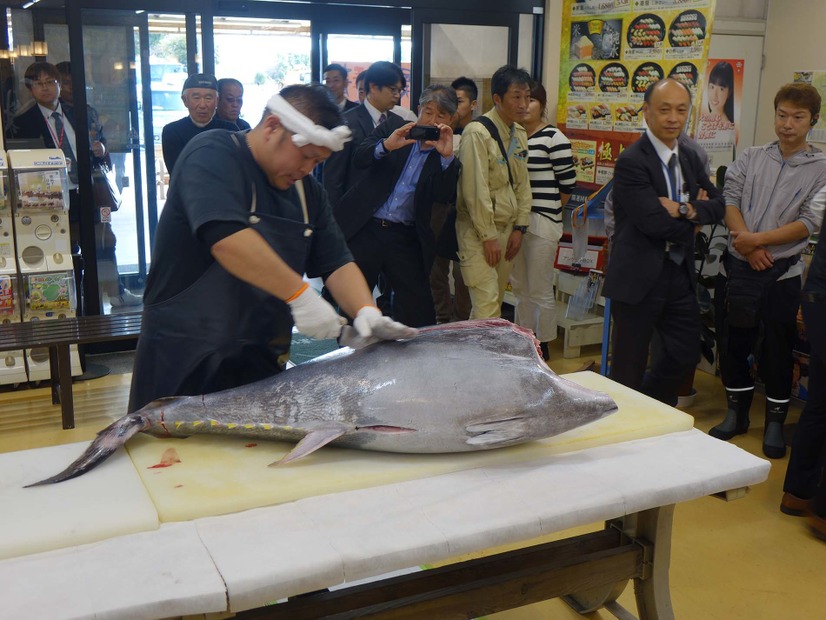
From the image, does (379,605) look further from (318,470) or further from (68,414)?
(68,414)

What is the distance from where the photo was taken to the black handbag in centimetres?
513

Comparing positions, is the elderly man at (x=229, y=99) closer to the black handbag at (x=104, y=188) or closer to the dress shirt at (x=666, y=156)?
the black handbag at (x=104, y=188)

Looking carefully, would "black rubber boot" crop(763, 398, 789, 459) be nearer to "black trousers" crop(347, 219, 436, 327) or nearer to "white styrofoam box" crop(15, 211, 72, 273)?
"black trousers" crop(347, 219, 436, 327)

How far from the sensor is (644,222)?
3.47m

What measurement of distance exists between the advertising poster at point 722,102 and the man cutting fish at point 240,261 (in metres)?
5.03

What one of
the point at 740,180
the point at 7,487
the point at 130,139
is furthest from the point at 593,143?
the point at 7,487

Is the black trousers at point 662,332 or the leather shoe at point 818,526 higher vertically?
the black trousers at point 662,332

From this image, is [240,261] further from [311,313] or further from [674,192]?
[674,192]

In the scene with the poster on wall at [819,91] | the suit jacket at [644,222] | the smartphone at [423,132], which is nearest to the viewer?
the suit jacket at [644,222]

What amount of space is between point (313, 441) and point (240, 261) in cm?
46

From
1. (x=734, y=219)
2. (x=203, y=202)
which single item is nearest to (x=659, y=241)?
(x=734, y=219)

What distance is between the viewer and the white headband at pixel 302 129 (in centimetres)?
208

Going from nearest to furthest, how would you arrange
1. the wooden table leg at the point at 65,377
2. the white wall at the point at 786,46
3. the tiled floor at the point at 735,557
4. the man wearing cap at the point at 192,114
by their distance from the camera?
the tiled floor at the point at 735,557 < the wooden table leg at the point at 65,377 < the man wearing cap at the point at 192,114 < the white wall at the point at 786,46

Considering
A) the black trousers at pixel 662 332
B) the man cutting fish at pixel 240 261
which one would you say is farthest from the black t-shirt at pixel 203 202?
the black trousers at pixel 662 332
